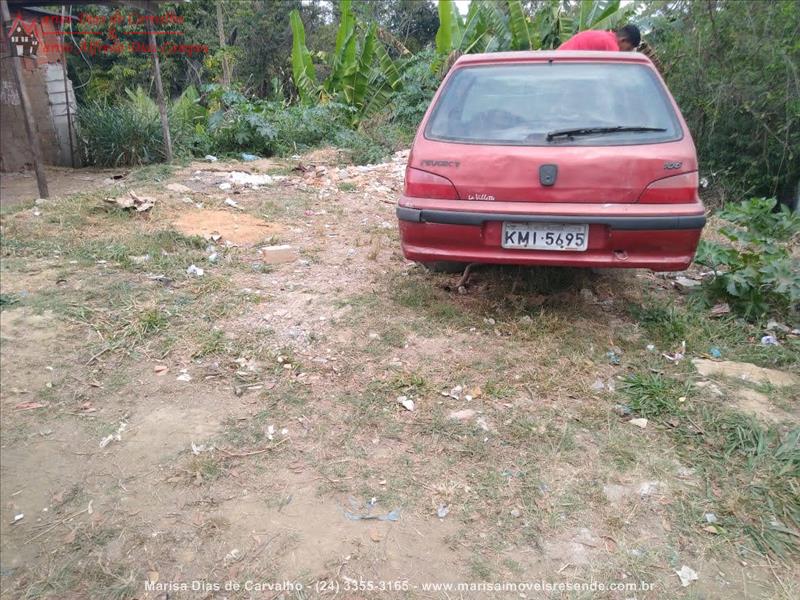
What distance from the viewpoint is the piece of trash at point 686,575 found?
1.88m

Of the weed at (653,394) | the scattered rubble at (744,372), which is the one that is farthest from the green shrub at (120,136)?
the scattered rubble at (744,372)

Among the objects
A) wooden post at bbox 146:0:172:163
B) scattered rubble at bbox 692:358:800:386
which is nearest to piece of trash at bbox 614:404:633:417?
scattered rubble at bbox 692:358:800:386

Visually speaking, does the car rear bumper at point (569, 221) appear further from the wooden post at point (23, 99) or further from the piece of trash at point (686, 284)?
the wooden post at point (23, 99)

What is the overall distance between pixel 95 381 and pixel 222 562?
4.71 ft

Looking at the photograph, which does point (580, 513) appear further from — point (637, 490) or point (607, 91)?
point (607, 91)

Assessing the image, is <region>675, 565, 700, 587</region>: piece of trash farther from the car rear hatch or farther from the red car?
the car rear hatch

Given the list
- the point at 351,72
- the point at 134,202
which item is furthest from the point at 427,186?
the point at 351,72

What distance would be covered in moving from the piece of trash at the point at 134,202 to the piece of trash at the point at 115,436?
11.2 ft

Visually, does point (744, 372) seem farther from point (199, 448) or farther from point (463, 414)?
point (199, 448)

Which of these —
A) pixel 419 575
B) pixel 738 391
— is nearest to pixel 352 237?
pixel 738 391

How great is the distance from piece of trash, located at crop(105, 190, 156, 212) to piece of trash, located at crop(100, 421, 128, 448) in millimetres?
3415

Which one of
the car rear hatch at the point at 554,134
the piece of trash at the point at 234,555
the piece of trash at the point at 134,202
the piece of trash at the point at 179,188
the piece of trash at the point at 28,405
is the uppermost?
the car rear hatch at the point at 554,134

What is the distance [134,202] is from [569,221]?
4274mm

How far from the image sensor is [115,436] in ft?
8.51
